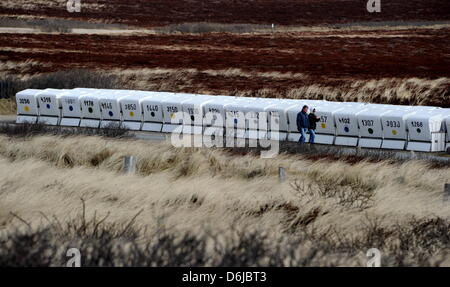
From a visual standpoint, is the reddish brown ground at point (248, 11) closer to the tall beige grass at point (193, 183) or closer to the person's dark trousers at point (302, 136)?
the person's dark trousers at point (302, 136)

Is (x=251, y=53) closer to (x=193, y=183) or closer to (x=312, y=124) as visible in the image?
(x=312, y=124)

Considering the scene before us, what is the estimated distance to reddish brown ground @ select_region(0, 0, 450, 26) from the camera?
398 ft

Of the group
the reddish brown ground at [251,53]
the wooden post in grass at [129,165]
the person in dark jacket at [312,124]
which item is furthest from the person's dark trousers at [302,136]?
the reddish brown ground at [251,53]

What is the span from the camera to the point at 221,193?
50.6ft

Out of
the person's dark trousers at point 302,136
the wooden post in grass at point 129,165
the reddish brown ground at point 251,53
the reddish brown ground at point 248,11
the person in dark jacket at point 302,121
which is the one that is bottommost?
the reddish brown ground at point 248,11

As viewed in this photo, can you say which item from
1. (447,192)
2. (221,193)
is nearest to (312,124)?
(447,192)

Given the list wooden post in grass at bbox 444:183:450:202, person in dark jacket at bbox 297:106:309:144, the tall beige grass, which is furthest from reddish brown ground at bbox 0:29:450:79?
wooden post in grass at bbox 444:183:450:202

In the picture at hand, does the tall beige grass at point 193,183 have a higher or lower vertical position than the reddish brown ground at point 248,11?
higher

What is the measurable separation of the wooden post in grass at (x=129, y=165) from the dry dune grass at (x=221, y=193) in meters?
0.31

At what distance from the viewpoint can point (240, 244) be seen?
34.3 ft

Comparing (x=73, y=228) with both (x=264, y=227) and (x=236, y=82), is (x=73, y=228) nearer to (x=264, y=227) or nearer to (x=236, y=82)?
(x=264, y=227)

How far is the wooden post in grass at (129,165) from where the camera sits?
58.7 feet
